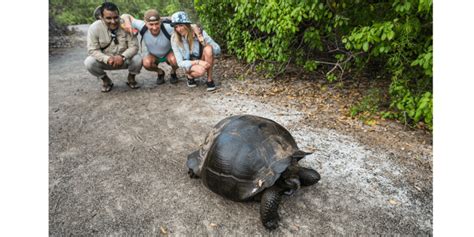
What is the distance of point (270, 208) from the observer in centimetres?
207

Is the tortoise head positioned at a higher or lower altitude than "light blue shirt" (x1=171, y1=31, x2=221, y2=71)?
lower

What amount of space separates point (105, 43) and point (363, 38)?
3982 millimetres

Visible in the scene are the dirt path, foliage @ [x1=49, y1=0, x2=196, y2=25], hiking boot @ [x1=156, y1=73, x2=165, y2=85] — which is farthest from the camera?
foliage @ [x1=49, y1=0, x2=196, y2=25]

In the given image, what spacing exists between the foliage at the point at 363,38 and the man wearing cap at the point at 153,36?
140 cm

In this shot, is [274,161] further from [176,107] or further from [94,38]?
[94,38]

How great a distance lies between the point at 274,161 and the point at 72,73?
5915 millimetres

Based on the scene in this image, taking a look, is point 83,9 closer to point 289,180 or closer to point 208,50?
point 208,50

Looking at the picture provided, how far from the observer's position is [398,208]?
90.0 inches

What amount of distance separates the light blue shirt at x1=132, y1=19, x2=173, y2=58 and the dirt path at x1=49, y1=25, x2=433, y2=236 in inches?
48.2

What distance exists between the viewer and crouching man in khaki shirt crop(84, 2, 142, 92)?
450 centimetres

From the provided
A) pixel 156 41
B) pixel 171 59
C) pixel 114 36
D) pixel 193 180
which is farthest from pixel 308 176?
pixel 114 36

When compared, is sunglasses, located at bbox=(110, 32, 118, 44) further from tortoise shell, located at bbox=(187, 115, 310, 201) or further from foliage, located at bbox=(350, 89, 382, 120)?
foliage, located at bbox=(350, 89, 382, 120)

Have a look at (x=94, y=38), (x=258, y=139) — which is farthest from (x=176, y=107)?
(x=258, y=139)

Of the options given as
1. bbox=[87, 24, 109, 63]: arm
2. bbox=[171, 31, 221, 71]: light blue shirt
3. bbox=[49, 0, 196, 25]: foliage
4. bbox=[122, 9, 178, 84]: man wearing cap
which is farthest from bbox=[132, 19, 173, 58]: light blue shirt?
bbox=[49, 0, 196, 25]: foliage
